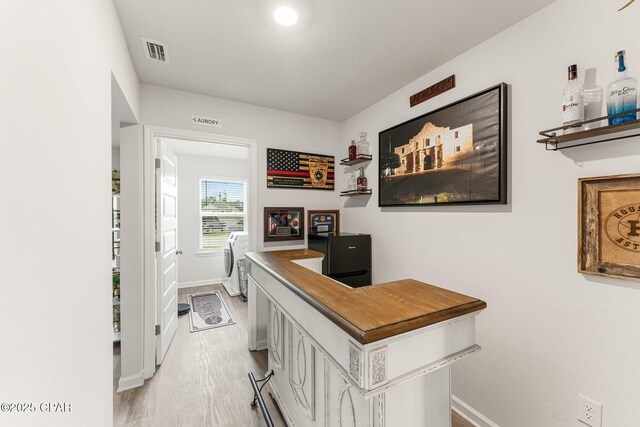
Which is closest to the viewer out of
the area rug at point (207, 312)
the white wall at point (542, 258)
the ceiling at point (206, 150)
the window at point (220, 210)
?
the white wall at point (542, 258)

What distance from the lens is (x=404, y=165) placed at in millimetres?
2352

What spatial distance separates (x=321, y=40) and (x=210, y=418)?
267cm

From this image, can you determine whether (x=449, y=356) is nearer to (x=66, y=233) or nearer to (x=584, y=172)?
(x=584, y=172)

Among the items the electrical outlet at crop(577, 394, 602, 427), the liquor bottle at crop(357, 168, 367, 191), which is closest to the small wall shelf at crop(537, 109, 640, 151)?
the electrical outlet at crop(577, 394, 602, 427)

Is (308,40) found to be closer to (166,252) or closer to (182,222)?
(166,252)

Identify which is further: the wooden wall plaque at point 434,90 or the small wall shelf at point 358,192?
the small wall shelf at point 358,192

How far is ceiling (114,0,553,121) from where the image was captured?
1.47 m

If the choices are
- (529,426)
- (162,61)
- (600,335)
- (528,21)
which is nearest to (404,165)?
(528,21)

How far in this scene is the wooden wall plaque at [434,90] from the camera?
1.94m

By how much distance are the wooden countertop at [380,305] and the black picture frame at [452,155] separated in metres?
0.89

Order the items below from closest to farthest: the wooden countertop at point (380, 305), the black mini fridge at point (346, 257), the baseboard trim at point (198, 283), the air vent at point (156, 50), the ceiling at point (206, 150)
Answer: the wooden countertop at point (380, 305), the air vent at point (156, 50), the black mini fridge at point (346, 257), the ceiling at point (206, 150), the baseboard trim at point (198, 283)

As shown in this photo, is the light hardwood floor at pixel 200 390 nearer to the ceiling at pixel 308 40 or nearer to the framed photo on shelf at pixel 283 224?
the framed photo on shelf at pixel 283 224

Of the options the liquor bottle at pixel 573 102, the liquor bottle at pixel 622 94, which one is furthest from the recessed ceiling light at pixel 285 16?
the liquor bottle at pixel 622 94

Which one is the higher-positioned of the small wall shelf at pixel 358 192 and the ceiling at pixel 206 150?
the ceiling at pixel 206 150
